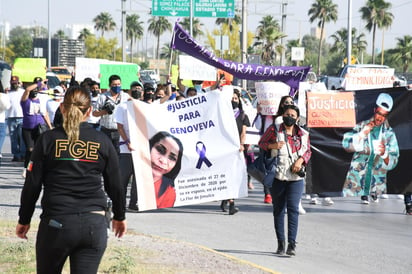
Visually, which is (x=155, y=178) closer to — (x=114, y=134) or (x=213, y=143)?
(x=213, y=143)

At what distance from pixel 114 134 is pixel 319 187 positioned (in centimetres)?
321

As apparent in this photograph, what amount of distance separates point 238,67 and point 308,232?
315 centimetres

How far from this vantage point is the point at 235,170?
11891 mm

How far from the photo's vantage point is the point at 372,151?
13.0 meters

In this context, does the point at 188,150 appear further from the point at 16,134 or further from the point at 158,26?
the point at 158,26

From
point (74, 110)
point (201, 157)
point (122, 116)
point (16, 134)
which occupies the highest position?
point (74, 110)

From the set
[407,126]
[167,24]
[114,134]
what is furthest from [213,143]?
[167,24]

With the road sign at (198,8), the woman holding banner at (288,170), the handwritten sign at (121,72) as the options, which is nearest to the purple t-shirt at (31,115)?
the handwritten sign at (121,72)

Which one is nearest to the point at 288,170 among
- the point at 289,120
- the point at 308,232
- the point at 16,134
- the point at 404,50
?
the point at 289,120

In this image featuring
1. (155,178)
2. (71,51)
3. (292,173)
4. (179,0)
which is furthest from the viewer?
(71,51)

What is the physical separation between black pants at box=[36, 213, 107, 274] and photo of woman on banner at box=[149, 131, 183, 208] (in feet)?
20.4

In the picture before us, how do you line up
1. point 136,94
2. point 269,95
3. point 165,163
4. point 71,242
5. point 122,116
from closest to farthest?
point 71,242 < point 165,163 < point 122,116 < point 136,94 < point 269,95

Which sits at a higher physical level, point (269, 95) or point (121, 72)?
point (121, 72)

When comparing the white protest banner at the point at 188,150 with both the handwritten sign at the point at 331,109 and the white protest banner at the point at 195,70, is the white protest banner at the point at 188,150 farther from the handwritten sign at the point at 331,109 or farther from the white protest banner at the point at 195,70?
the white protest banner at the point at 195,70
